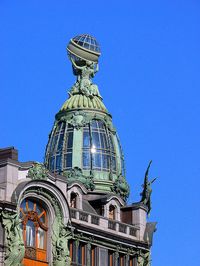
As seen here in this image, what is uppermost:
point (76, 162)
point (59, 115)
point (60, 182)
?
point (59, 115)

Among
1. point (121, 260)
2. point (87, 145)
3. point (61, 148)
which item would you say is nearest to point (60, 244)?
point (121, 260)

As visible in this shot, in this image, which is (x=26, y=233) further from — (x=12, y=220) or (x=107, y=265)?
(x=107, y=265)

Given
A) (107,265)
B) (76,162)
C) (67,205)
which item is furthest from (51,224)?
(76,162)

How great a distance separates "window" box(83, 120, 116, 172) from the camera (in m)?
87.0

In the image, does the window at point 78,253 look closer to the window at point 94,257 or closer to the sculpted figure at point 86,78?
the window at point 94,257

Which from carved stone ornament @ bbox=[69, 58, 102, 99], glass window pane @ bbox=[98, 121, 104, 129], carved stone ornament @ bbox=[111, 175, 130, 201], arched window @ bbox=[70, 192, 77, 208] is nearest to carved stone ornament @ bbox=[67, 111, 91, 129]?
glass window pane @ bbox=[98, 121, 104, 129]

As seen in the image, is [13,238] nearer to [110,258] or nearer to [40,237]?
[40,237]

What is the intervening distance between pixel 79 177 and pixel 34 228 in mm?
12531

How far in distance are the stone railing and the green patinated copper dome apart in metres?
4.89

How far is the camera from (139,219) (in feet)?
275

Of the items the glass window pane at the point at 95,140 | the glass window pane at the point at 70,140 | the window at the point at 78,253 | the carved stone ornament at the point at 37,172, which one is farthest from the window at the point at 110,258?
the glass window pane at the point at 70,140

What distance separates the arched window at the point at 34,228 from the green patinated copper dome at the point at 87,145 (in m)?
11.3

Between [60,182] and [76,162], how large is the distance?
11.1 m

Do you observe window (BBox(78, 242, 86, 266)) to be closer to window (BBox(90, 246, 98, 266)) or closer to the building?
the building
